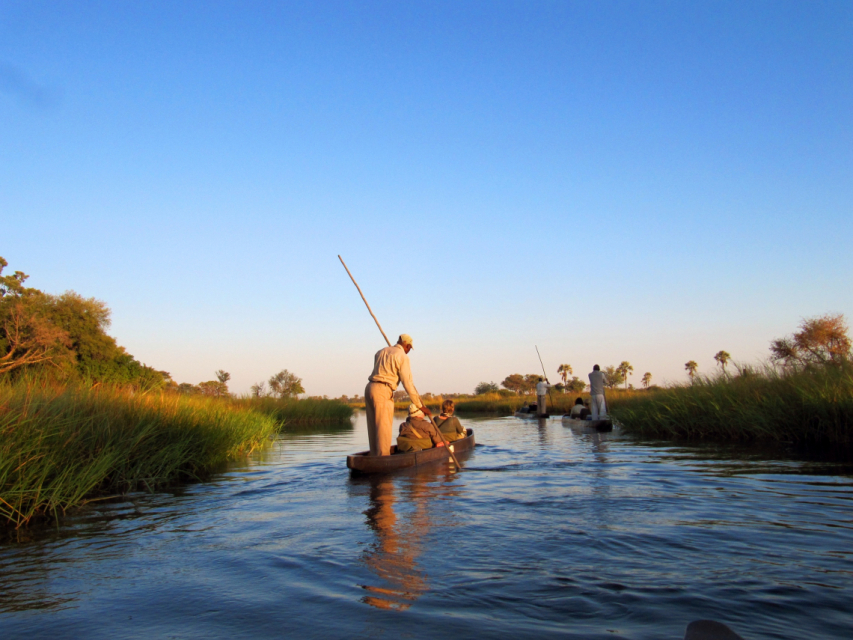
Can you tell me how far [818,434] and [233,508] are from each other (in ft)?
36.6

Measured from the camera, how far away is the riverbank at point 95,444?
624 centimetres

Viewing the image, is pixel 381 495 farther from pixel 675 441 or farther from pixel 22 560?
pixel 675 441

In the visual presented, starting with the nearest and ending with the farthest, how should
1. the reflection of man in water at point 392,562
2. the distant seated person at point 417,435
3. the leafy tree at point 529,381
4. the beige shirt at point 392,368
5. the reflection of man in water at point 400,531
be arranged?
1. the reflection of man in water at point 392,562
2. the reflection of man in water at point 400,531
3. the beige shirt at point 392,368
4. the distant seated person at point 417,435
5. the leafy tree at point 529,381

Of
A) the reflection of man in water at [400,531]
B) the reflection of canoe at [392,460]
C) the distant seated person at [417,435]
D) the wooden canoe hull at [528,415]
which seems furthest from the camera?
the wooden canoe hull at [528,415]

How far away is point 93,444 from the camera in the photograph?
26.9 ft

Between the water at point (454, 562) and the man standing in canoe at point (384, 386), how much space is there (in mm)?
1759

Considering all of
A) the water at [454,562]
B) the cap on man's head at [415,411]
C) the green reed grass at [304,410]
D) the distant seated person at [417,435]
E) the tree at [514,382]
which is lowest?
the water at [454,562]

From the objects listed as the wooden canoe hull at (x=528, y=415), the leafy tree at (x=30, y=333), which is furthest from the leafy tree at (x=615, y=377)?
the leafy tree at (x=30, y=333)

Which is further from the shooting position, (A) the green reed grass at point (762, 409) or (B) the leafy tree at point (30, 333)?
(B) the leafy tree at point (30, 333)

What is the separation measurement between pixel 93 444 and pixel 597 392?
16699 millimetres

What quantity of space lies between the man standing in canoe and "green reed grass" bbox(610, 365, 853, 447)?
794 centimetres

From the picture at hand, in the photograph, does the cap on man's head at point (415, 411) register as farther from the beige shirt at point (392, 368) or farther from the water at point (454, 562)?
the water at point (454, 562)

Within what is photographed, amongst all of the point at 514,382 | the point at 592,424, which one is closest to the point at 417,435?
the point at 592,424

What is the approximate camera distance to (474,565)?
450 cm
